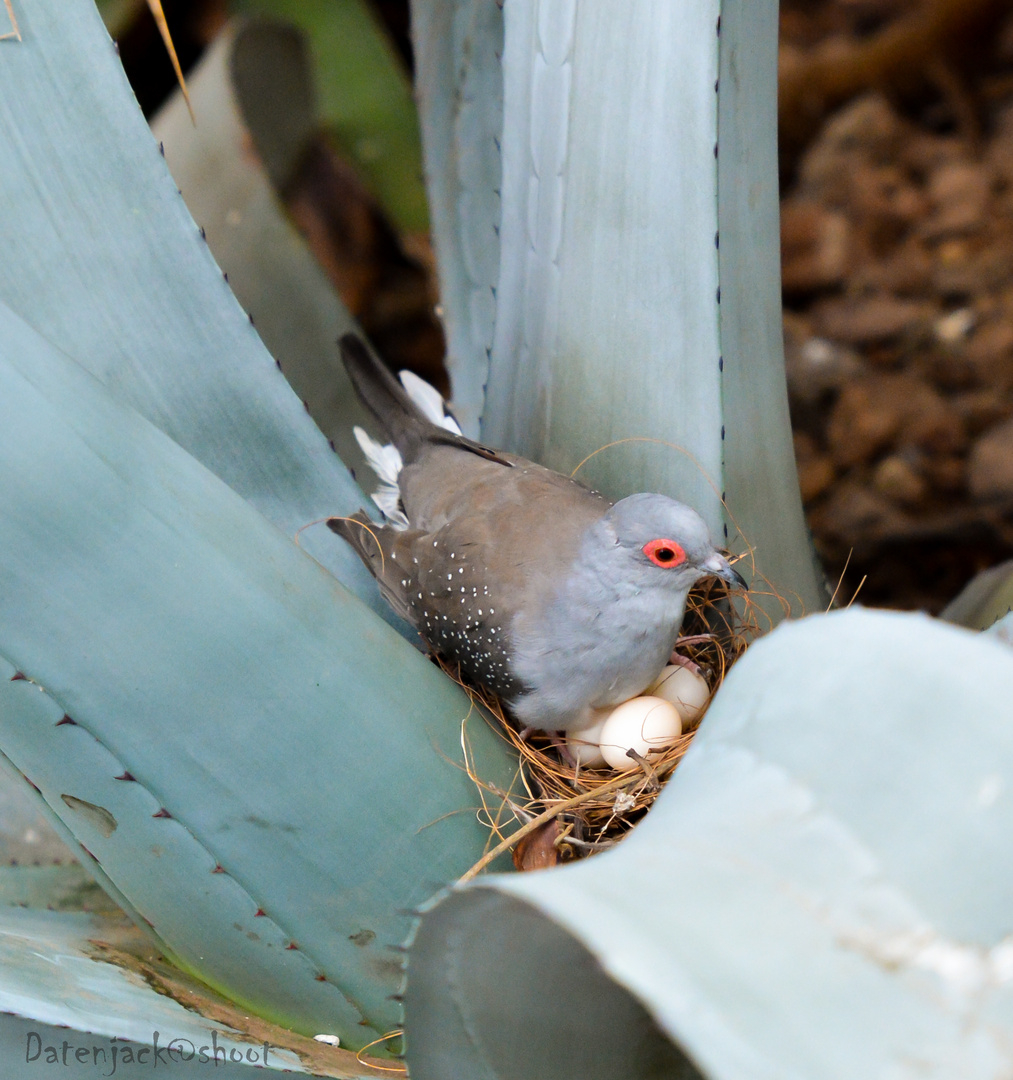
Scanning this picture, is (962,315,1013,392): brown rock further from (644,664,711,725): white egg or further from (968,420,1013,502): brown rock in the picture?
(644,664,711,725): white egg

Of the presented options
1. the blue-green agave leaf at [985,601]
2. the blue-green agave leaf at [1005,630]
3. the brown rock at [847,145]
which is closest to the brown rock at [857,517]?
the blue-green agave leaf at [985,601]

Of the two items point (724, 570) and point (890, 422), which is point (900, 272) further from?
point (724, 570)

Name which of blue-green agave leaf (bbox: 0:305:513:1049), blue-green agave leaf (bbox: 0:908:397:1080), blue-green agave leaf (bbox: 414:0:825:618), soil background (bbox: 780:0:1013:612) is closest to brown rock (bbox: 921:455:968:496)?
soil background (bbox: 780:0:1013:612)

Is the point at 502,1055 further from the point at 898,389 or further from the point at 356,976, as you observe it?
the point at 898,389

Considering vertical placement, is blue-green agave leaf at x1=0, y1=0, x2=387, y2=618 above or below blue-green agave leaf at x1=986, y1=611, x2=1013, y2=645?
above

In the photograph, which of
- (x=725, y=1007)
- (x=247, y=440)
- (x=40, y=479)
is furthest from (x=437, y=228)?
(x=725, y=1007)

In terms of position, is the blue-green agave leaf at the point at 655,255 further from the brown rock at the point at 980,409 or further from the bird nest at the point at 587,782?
the brown rock at the point at 980,409
